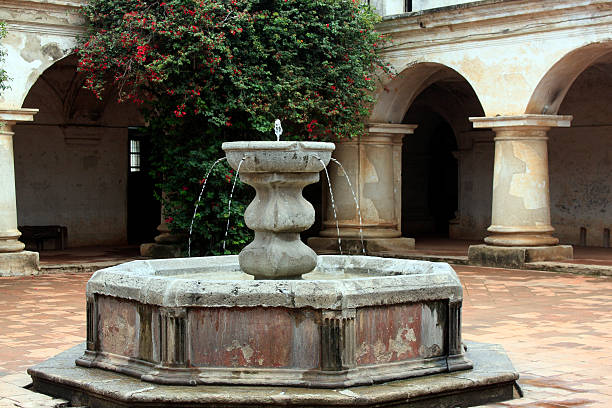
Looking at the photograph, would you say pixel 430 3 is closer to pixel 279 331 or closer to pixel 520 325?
pixel 520 325

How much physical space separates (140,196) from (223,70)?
6.85m

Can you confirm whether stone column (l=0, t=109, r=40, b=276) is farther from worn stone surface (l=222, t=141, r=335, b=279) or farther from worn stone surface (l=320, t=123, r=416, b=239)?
worn stone surface (l=222, t=141, r=335, b=279)

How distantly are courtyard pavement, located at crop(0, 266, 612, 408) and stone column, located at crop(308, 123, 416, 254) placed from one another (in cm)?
241

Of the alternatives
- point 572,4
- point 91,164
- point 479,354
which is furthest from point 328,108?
point 479,354

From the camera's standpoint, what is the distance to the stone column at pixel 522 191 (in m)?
13.6

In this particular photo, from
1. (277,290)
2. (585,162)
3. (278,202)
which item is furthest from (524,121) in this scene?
(277,290)

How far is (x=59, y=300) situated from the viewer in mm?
10742

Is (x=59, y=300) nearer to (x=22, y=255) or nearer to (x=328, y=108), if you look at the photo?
(x=22, y=255)

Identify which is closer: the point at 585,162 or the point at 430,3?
the point at 430,3

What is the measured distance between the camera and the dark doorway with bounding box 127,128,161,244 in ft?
A: 62.1

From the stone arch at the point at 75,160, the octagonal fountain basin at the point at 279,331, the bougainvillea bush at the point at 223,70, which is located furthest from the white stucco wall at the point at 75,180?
the octagonal fountain basin at the point at 279,331

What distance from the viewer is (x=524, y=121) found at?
13.4 metres

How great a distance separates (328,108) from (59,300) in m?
4.91

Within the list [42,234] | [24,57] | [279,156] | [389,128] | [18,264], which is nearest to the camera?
[279,156]
